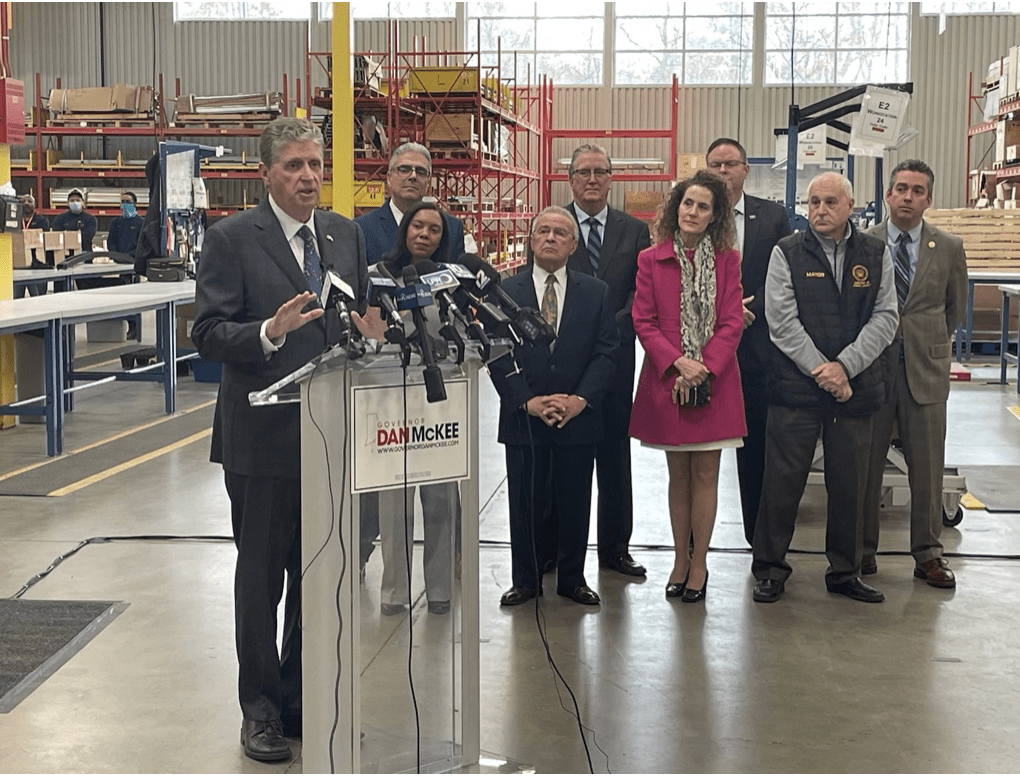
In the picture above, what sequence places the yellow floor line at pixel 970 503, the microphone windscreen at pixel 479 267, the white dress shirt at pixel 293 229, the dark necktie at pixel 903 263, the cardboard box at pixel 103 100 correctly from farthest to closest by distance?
the cardboard box at pixel 103 100, the yellow floor line at pixel 970 503, the dark necktie at pixel 903 263, the white dress shirt at pixel 293 229, the microphone windscreen at pixel 479 267

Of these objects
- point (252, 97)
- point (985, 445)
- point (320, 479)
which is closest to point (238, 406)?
point (320, 479)

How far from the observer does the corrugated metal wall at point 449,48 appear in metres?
20.8

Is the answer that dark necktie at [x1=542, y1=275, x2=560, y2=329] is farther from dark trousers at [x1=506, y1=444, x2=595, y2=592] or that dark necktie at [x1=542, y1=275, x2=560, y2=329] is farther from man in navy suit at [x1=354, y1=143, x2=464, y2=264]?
dark trousers at [x1=506, y1=444, x2=595, y2=592]

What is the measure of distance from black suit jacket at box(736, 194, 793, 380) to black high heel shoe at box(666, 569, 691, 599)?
930mm

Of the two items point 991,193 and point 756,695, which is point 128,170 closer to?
point 991,193

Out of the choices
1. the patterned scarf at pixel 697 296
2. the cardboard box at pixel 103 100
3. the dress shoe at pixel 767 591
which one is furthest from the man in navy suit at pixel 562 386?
the cardboard box at pixel 103 100

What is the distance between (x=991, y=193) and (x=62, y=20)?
16993 millimetres

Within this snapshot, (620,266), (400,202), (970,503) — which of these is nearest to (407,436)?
(400,202)

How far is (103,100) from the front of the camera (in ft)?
64.9

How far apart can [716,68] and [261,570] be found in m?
19.8

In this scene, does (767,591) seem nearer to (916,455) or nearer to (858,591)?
(858,591)

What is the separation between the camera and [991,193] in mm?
16969

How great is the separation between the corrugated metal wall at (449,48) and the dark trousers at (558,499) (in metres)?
17.4

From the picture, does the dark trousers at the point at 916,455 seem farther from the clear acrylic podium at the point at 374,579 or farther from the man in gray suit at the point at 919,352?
the clear acrylic podium at the point at 374,579
